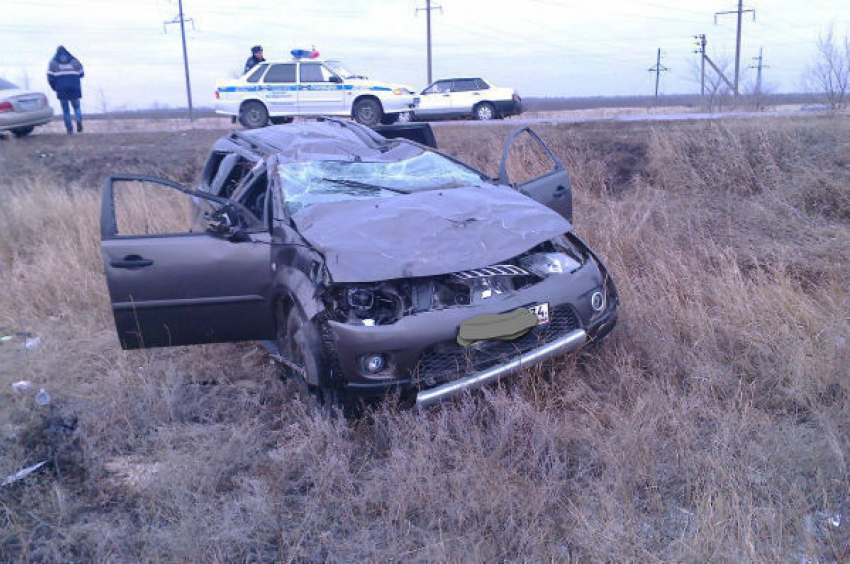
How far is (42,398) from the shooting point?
14.9 feet

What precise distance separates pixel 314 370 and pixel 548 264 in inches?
61.8

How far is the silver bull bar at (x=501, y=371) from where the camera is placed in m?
3.67

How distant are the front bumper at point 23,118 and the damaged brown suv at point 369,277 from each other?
37.2 feet

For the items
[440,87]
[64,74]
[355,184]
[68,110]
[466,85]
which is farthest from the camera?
[440,87]

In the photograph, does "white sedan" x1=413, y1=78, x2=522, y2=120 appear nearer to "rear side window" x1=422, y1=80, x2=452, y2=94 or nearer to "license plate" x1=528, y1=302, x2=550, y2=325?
"rear side window" x1=422, y1=80, x2=452, y2=94

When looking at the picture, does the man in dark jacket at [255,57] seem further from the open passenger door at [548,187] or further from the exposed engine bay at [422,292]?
the exposed engine bay at [422,292]

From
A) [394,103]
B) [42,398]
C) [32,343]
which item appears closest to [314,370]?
[42,398]

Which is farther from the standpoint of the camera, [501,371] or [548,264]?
[548,264]

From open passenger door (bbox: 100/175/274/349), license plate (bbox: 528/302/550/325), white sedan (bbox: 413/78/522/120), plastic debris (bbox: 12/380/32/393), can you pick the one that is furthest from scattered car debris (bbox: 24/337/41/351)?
white sedan (bbox: 413/78/522/120)

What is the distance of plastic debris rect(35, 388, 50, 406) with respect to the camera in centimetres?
451

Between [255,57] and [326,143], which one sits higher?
[255,57]

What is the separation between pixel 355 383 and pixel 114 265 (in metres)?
1.81

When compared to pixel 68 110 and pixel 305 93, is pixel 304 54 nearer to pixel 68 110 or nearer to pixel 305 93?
pixel 305 93

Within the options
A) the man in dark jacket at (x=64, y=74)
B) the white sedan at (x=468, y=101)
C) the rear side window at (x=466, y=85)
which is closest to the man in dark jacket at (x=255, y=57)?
the man in dark jacket at (x=64, y=74)
